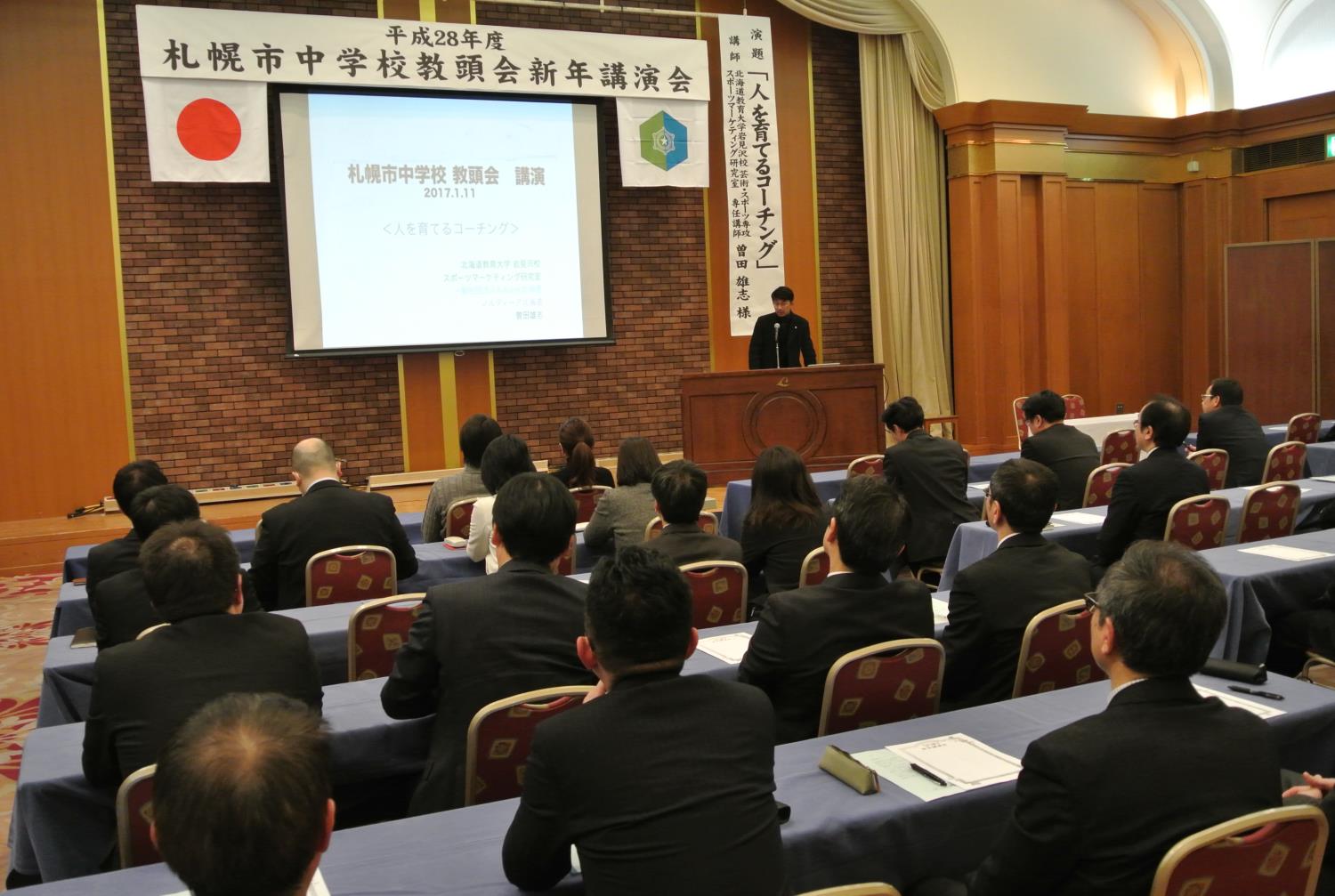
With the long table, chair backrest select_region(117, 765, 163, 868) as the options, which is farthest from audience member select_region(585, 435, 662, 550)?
chair backrest select_region(117, 765, 163, 868)

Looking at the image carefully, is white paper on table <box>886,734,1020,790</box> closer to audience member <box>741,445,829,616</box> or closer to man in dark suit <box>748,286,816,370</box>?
audience member <box>741,445,829,616</box>

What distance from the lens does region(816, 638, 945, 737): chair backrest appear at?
231cm

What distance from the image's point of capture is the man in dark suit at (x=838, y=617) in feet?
7.91

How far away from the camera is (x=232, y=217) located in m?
7.91

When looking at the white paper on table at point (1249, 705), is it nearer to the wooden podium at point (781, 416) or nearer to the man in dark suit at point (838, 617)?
the man in dark suit at point (838, 617)

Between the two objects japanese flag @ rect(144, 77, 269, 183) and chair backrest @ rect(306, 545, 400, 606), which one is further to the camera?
japanese flag @ rect(144, 77, 269, 183)

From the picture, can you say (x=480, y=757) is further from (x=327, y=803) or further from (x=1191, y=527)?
(x=1191, y=527)

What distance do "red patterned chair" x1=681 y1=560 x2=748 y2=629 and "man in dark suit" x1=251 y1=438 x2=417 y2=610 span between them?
1110 millimetres

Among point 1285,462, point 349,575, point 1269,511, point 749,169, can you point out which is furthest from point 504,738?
point 749,169

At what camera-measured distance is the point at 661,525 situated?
4.23m

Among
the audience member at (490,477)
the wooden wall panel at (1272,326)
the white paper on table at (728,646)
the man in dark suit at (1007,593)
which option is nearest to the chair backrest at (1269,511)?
the man in dark suit at (1007,593)

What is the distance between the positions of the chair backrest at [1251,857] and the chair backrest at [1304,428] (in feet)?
21.1

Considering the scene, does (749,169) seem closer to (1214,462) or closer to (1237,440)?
(1237,440)

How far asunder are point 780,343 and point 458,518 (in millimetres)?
4414
